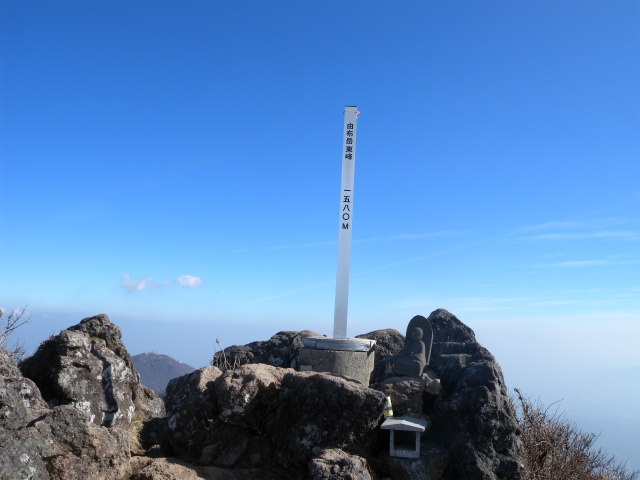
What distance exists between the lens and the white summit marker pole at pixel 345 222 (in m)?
10.7

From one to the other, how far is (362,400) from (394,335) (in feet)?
15.9

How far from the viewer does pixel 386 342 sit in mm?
11648

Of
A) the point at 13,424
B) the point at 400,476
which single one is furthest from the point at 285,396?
the point at 13,424

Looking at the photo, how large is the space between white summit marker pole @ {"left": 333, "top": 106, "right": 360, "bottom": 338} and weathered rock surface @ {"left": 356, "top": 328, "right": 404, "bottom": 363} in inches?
52.5

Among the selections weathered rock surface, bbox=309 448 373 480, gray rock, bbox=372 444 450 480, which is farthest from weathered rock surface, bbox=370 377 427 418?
weathered rock surface, bbox=309 448 373 480

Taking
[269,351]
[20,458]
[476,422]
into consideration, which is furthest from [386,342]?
[20,458]

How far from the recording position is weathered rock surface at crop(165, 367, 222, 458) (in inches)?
287

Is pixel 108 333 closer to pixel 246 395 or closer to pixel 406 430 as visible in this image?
pixel 246 395

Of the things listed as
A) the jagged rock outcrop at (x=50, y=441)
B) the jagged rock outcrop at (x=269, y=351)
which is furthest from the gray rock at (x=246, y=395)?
the jagged rock outcrop at (x=269, y=351)

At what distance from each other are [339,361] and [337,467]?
10.7 ft

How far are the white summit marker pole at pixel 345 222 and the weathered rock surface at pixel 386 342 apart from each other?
1333 mm

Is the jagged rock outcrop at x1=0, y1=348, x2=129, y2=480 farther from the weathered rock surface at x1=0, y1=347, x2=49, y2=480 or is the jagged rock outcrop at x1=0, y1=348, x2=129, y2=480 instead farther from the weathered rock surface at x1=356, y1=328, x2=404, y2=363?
the weathered rock surface at x1=356, y1=328, x2=404, y2=363

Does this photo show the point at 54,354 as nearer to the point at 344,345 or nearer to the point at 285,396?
the point at 285,396

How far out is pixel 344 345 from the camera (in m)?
9.62
